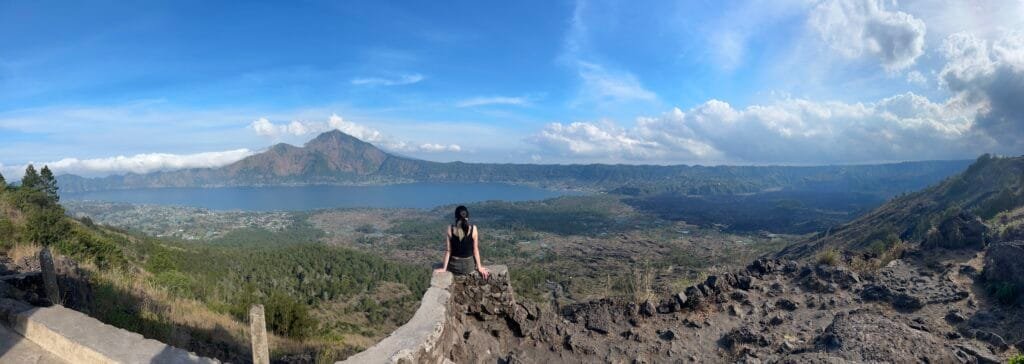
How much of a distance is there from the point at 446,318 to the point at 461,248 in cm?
122

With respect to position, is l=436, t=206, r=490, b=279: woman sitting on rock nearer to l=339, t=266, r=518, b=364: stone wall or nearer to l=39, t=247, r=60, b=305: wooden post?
l=339, t=266, r=518, b=364: stone wall

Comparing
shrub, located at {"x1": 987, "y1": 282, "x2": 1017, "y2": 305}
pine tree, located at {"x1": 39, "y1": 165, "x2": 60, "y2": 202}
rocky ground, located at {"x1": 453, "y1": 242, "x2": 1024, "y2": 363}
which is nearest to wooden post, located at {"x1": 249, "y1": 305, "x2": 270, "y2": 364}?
rocky ground, located at {"x1": 453, "y1": 242, "x2": 1024, "y2": 363}

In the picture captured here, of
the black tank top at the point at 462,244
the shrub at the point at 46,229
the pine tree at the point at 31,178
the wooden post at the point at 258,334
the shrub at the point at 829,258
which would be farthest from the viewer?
the pine tree at the point at 31,178

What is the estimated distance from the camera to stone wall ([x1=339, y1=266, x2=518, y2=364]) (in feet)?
14.9

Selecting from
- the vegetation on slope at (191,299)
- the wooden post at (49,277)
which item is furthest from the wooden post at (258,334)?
the wooden post at (49,277)

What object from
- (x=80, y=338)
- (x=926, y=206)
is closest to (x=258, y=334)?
(x=80, y=338)

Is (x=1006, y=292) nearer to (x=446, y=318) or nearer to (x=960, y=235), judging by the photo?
(x=960, y=235)

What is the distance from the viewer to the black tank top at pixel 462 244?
642cm

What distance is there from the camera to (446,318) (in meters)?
5.68

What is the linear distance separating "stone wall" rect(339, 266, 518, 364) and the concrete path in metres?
4.09

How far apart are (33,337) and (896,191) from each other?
25062 centimetres

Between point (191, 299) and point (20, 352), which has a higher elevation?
point (20, 352)

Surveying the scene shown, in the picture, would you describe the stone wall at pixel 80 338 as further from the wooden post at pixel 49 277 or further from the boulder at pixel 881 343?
the boulder at pixel 881 343

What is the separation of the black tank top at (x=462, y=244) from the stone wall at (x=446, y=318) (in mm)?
365
